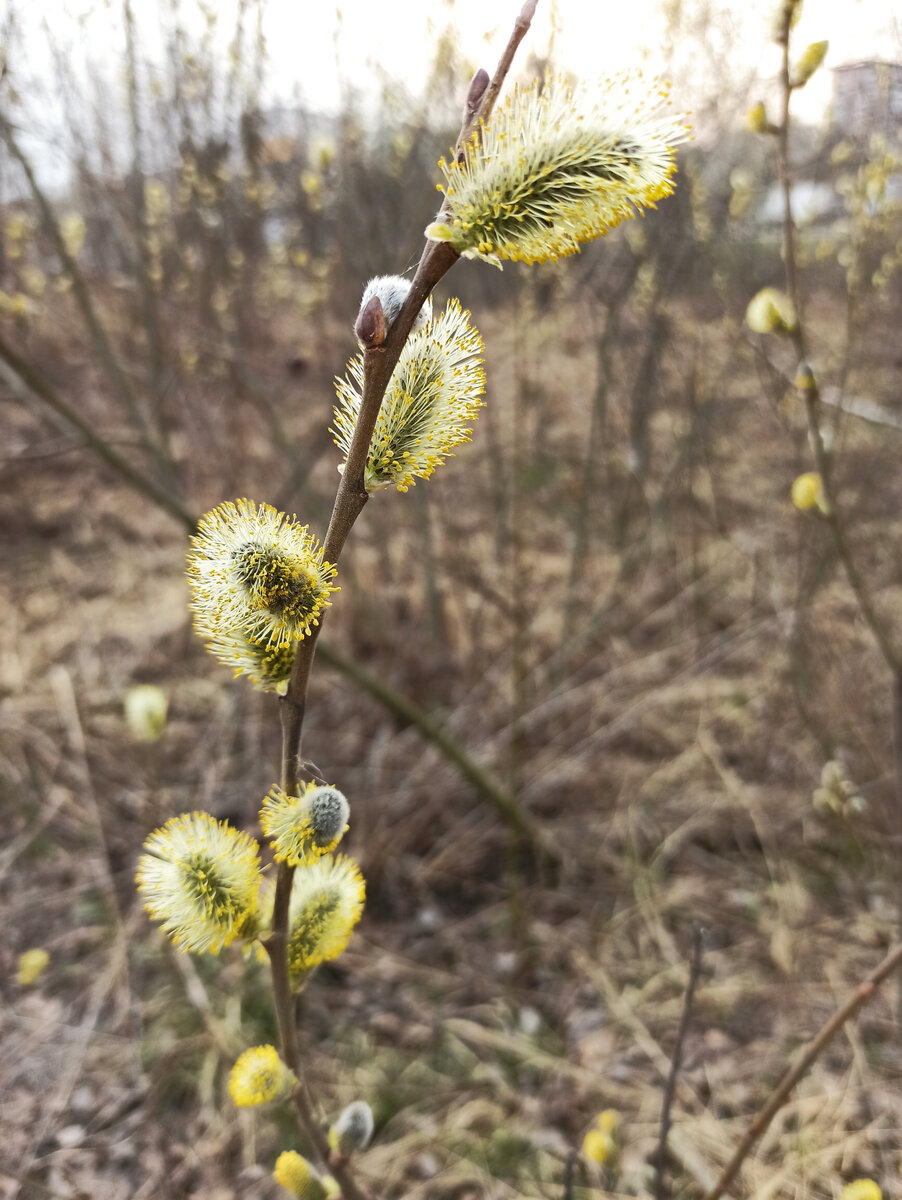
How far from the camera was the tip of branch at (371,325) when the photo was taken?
1.99 feet

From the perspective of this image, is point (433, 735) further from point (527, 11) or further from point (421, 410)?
point (527, 11)

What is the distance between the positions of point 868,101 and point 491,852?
7.83 ft

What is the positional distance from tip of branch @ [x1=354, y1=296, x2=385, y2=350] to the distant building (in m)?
1.75

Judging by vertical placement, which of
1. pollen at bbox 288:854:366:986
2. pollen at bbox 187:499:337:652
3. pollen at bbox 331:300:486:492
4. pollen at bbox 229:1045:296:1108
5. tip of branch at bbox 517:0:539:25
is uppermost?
tip of branch at bbox 517:0:539:25

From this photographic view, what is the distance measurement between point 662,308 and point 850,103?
31.5 inches

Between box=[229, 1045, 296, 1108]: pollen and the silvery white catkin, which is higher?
the silvery white catkin

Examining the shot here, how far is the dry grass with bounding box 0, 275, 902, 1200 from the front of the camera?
1.71m

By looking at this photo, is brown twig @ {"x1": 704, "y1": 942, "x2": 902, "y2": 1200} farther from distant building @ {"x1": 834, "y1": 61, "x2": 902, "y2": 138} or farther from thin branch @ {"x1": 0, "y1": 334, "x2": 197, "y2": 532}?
→ distant building @ {"x1": 834, "y1": 61, "x2": 902, "y2": 138}

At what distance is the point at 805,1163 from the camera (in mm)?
1579

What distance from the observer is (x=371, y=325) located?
61 cm

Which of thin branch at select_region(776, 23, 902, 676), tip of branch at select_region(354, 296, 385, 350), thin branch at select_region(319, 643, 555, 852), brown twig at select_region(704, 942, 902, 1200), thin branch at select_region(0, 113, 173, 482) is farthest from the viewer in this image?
thin branch at select_region(319, 643, 555, 852)

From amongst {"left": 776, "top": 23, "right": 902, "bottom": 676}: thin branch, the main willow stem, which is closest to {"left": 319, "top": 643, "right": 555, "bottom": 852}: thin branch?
{"left": 776, "top": 23, "right": 902, "bottom": 676}: thin branch

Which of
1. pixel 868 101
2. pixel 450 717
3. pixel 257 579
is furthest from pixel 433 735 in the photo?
pixel 868 101

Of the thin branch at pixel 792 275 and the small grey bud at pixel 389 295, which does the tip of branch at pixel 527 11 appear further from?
the thin branch at pixel 792 275
